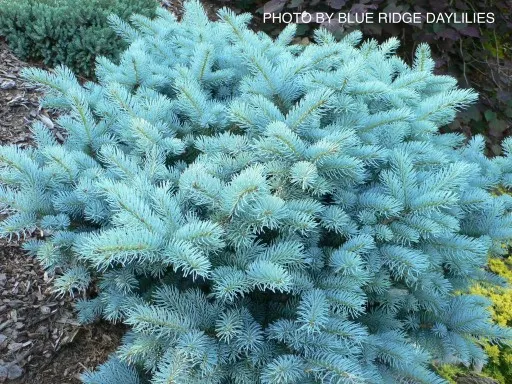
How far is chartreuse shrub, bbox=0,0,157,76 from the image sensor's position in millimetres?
3336

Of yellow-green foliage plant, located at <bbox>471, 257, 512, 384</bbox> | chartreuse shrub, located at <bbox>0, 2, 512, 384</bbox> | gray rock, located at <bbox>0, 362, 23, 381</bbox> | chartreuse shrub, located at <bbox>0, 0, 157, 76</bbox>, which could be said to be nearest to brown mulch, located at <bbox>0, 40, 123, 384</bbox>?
gray rock, located at <bbox>0, 362, 23, 381</bbox>

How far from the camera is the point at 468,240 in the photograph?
187cm

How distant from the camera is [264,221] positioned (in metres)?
1.50

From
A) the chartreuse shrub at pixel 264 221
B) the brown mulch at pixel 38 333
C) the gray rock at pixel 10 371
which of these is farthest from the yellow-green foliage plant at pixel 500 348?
the gray rock at pixel 10 371

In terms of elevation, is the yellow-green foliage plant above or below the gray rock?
below

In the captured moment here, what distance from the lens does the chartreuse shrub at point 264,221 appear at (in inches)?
60.3

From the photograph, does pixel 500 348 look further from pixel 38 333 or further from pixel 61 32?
pixel 61 32

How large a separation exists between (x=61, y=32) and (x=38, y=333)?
200 cm

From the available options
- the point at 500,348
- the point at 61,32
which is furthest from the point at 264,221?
the point at 61,32

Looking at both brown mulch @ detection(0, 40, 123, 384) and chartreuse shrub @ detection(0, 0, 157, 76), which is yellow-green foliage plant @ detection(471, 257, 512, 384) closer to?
brown mulch @ detection(0, 40, 123, 384)

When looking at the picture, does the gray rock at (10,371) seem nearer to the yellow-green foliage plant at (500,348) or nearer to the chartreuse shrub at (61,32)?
the chartreuse shrub at (61,32)

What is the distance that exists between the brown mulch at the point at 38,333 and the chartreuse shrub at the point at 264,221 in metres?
0.29

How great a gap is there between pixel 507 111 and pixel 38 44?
3.77 m

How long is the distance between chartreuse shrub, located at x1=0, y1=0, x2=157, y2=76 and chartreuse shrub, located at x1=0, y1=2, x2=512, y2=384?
1263 mm
